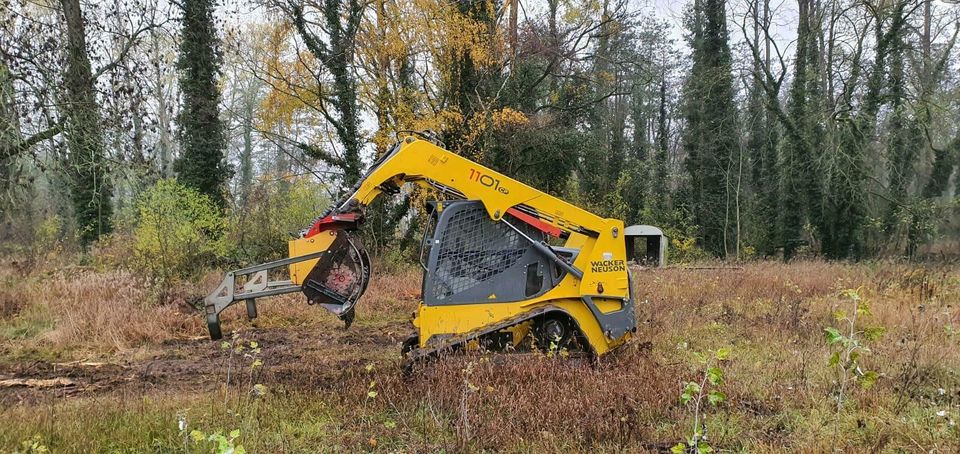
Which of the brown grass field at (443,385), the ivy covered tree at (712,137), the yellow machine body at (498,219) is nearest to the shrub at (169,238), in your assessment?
the brown grass field at (443,385)

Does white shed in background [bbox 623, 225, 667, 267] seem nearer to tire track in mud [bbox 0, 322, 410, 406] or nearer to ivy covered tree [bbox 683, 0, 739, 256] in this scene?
ivy covered tree [bbox 683, 0, 739, 256]

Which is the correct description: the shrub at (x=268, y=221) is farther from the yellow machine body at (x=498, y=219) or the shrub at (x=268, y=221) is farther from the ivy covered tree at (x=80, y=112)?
the yellow machine body at (x=498, y=219)

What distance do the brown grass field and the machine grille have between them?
81 cm

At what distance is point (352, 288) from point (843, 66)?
75.2 feet

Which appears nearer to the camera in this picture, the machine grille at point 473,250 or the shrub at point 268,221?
the machine grille at point 473,250

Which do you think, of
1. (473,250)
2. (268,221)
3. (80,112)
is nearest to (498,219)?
(473,250)

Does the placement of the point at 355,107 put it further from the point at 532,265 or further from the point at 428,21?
the point at 532,265

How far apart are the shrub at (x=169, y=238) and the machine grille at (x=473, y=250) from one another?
7.96 meters

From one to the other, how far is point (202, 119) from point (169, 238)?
7061 mm

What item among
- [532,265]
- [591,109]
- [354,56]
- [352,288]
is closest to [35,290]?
[352,288]

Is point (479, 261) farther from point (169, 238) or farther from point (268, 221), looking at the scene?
point (268, 221)

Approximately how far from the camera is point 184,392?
568cm

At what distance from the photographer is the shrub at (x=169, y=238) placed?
41.3 ft

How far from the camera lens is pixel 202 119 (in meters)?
19.1
